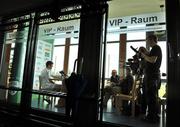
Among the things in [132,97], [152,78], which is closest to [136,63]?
[152,78]

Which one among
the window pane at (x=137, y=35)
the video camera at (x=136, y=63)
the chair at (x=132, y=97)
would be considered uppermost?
the window pane at (x=137, y=35)

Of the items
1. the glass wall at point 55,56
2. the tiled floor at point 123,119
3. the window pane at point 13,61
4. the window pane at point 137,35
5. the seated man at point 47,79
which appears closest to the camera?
the tiled floor at point 123,119

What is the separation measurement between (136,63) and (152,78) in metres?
0.52

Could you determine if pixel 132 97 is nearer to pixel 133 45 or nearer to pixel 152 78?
pixel 152 78

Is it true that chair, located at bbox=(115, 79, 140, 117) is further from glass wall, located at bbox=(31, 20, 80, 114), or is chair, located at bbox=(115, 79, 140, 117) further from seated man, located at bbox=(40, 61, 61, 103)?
seated man, located at bbox=(40, 61, 61, 103)

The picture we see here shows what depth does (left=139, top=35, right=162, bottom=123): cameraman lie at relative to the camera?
2.90 metres

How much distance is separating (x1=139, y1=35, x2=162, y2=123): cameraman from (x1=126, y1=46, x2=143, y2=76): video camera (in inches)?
7.9

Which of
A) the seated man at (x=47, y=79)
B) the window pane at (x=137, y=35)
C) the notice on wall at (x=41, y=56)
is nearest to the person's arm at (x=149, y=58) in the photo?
the window pane at (x=137, y=35)

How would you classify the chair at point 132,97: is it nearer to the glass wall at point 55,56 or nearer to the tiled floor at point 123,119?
the tiled floor at point 123,119

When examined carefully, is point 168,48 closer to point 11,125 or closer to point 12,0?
point 11,125

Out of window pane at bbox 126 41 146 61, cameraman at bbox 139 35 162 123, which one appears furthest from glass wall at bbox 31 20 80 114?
cameraman at bbox 139 35 162 123

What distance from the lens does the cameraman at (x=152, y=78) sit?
9.51 feet

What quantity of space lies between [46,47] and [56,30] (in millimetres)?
413

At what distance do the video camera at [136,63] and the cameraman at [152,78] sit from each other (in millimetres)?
201
